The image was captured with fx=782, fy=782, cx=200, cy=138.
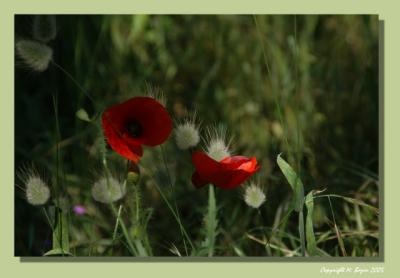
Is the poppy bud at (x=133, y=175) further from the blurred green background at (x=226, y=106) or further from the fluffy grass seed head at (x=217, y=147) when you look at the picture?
the blurred green background at (x=226, y=106)

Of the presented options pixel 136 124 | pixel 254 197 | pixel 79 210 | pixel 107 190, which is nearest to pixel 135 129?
pixel 136 124

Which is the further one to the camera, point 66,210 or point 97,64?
point 97,64

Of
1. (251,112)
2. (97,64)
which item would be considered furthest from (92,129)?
(251,112)

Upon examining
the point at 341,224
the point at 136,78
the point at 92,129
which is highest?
the point at 136,78

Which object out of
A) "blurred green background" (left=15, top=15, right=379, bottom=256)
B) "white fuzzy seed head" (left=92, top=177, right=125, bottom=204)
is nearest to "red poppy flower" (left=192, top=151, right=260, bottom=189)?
"white fuzzy seed head" (left=92, top=177, right=125, bottom=204)

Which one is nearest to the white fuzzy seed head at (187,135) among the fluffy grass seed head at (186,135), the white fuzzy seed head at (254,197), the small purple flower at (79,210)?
the fluffy grass seed head at (186,135)

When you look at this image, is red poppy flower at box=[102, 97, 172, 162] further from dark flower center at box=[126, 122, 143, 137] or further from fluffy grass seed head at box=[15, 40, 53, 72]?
fluffy grass seed head at box=[15, 40, 53, 72]

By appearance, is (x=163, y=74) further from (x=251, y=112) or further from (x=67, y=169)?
(x=67, y=169)
